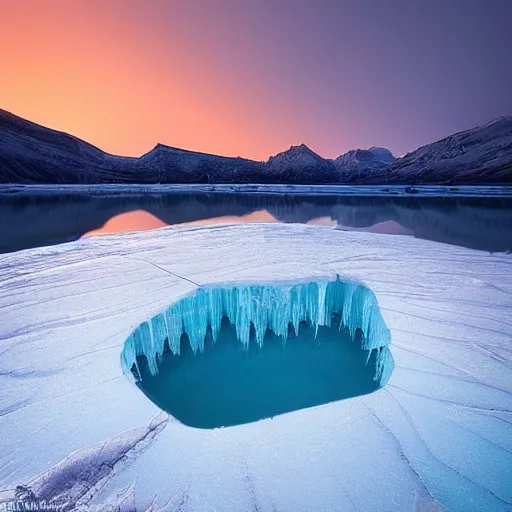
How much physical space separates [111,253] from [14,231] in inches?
336

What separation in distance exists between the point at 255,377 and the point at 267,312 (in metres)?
0.88

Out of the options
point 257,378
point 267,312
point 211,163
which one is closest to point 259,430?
point 257,378

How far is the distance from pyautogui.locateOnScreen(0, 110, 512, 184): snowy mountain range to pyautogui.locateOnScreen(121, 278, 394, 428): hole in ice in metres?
68.8

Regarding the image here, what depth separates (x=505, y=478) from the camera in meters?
1.70

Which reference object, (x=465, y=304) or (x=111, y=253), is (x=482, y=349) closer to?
(x=465, y=304)

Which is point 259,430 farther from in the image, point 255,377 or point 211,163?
point 211,163

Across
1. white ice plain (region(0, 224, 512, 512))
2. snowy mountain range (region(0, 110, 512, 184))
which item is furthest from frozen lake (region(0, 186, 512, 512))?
snowy mountain range (region(0, 110, 512, 184))

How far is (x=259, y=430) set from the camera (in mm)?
2018

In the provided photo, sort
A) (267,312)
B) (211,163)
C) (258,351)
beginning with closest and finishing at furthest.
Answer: (258,351) < (267,312) < (211,163)

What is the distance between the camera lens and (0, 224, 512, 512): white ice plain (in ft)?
5.26

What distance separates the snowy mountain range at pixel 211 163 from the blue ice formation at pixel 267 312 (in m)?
68.5

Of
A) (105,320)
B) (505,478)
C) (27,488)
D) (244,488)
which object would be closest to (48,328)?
(105,320)

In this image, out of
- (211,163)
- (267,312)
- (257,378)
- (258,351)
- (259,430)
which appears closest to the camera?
(259,430)

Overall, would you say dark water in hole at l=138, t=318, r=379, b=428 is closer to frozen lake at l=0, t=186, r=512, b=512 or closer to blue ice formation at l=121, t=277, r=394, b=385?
frozen lake at l=0, t=186, r=512, b=512
